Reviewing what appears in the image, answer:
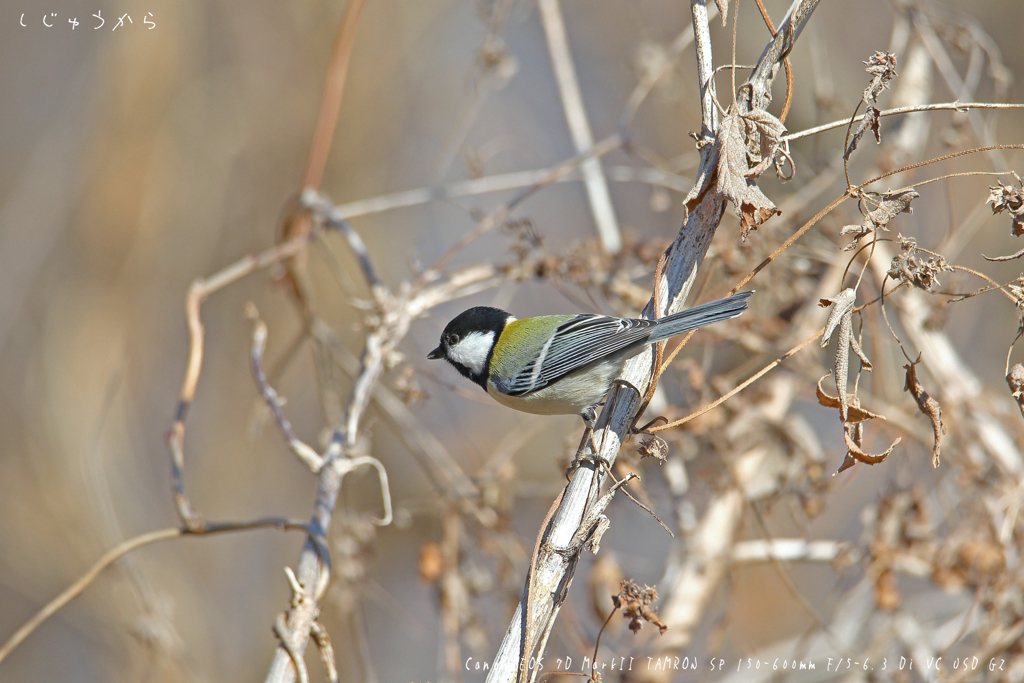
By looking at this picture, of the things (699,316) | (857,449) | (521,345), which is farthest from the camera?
(521,345)

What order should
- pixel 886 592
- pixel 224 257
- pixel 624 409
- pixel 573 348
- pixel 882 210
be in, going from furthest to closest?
pixel 224 257
pixel 573 348
pixel 886 592
pixel 624 409
pixel 882 210

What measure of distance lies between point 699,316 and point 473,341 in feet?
3.98

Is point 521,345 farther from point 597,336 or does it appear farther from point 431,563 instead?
point 431,563

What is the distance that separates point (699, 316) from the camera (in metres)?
1.69

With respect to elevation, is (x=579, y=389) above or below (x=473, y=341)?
below

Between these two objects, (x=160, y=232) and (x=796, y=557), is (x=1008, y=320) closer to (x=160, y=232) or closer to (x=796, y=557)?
(x=796, y=557)

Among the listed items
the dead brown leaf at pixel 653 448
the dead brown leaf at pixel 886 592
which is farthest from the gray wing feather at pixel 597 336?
the dead brown leaf at pixel 886 592

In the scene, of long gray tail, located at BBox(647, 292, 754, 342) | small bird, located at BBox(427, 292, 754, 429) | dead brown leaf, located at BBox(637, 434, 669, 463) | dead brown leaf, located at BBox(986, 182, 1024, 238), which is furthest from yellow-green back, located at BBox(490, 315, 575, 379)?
dead brown leaf, located at BBox(986, 182, 1024, 238)

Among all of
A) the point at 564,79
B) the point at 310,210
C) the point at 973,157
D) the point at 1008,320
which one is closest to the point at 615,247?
the point at 564,79

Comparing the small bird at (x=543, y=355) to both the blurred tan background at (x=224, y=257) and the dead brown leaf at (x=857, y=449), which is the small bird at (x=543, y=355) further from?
the blurred tan background at (x=224, y=257)

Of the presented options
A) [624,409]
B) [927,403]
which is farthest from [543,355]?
[927,403]

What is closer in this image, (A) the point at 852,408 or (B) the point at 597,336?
(A) the point at 852,408

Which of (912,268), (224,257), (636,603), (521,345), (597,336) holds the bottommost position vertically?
(636,603)

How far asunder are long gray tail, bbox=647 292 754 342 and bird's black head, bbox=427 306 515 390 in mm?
1115
